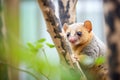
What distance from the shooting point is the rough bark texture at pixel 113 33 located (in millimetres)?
215

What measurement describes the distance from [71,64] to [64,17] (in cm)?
15

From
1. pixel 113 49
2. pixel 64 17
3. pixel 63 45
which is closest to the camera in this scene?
pixel 113 49

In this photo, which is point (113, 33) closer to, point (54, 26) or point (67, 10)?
point (54, 26)

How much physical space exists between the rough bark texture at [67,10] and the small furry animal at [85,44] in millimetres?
26

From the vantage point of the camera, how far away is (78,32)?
0.63 metres

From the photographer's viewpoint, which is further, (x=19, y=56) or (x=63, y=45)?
(x=63, y=45)

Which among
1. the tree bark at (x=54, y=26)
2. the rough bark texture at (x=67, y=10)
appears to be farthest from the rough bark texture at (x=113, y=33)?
the rough bark texture at (x=67, y=10)

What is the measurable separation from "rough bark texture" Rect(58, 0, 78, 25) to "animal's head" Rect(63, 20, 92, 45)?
0.03m

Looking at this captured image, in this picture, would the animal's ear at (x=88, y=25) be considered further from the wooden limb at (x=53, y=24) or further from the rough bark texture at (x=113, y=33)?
the rough bark texture at (x=113, y=33)

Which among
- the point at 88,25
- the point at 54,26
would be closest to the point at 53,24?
the point at 54,26

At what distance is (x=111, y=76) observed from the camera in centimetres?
22

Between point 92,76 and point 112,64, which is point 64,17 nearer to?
point 92,76

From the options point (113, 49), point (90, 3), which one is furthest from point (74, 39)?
point (90, 3)

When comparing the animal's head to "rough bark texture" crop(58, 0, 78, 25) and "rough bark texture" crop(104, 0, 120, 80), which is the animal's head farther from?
"rough bark texture" crop(104, 0, 120, 80)
